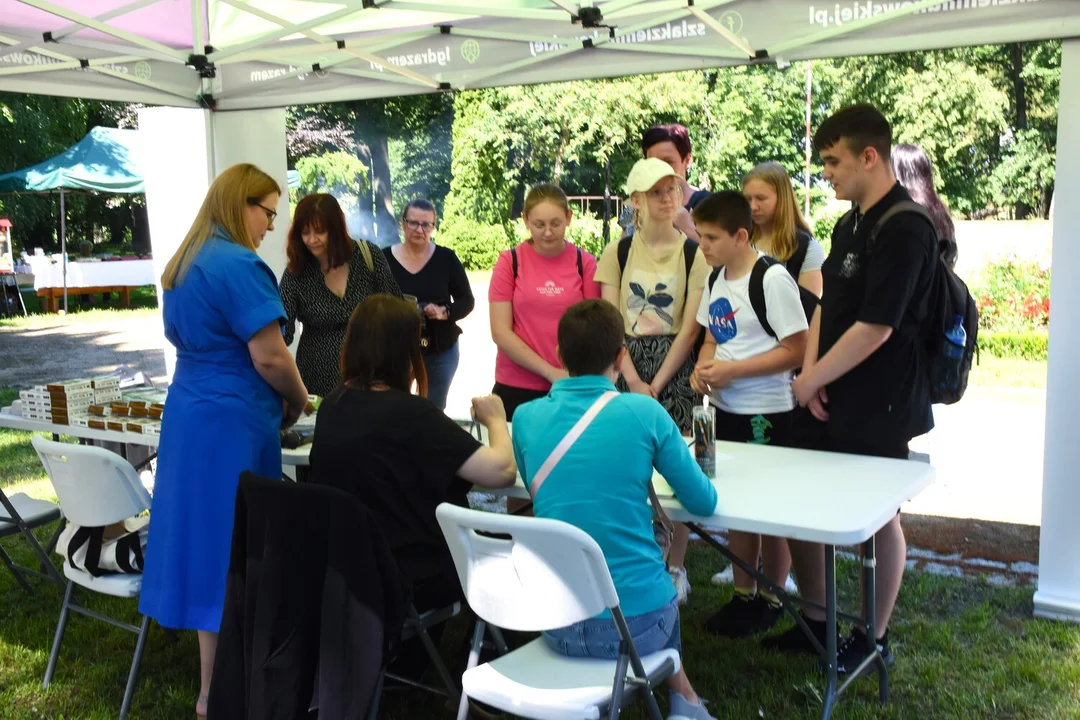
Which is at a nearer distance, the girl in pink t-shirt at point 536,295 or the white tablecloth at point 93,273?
the girl in pink t-shirt at point 536,295

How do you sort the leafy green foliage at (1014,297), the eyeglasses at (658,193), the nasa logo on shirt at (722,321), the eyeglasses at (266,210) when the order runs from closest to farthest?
the eyeglasses at (266,210)
the nasa logo on shirt at (722,321)
the eyeglasses at (658,193)
the leafy green foliage at (1014,297)

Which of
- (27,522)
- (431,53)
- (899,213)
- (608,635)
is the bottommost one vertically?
(27,522)

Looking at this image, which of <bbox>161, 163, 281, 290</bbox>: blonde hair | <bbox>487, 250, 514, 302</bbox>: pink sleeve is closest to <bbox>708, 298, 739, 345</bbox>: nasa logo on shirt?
<bbox>487, 250, 514, 302</bbox>: pink sleeve

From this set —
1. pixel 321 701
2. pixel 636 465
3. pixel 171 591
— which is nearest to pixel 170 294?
pixel 171 591

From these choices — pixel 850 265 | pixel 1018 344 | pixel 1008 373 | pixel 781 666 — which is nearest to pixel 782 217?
pixel 850 265

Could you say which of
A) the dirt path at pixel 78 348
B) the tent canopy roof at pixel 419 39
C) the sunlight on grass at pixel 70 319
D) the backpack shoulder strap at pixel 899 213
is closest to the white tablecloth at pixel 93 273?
the sunlight on grass at pixel 70 319

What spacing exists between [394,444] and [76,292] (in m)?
16.7

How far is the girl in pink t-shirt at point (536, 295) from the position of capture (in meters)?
3.71

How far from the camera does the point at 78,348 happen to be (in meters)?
12.9

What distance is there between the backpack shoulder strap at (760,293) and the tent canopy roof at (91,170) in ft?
47.5

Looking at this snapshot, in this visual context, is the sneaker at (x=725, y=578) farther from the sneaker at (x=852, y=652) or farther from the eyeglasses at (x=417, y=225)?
the eyeglasses at (x=417, y=225)

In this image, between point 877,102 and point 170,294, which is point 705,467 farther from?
point 877,102

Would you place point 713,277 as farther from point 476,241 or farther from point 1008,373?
point 476,241

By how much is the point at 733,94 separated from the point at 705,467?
2307 cm
